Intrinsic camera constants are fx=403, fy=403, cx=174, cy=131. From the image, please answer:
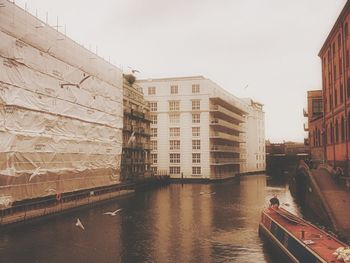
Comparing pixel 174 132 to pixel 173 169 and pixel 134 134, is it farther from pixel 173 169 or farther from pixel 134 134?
pixel 134 134

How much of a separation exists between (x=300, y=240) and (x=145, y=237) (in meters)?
11.0

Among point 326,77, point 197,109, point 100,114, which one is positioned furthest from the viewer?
point 197,109

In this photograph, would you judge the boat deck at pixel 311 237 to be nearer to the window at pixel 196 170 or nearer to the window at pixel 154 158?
the window at pixel 196 170

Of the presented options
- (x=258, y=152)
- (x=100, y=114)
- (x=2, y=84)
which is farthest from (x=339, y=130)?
(x=258, y=152)

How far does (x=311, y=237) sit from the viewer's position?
17.3m

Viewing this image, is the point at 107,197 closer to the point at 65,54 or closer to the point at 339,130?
the point at 65,54

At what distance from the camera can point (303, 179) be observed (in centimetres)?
4406

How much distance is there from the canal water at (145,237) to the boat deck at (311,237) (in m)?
1.73

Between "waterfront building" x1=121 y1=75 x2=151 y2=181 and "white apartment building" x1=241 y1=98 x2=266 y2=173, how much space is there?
127 ft

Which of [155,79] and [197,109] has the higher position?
[155,79]

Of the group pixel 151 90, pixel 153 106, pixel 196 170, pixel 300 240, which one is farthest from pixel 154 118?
pixel 300 240

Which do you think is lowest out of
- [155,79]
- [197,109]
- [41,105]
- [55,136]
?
[55,136]

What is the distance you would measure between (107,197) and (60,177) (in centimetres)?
920

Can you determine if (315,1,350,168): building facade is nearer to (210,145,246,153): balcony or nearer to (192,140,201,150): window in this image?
(210,145,246,153): balcony
